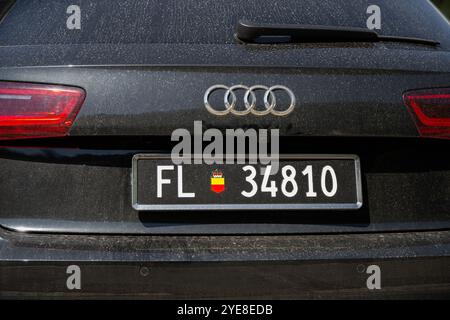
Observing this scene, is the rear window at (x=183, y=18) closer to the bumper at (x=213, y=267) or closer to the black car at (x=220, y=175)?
the black car at (x=220, y=175)

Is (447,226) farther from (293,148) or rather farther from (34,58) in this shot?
(34,58)

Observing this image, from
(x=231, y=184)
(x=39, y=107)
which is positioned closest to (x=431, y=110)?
(x=231, y=184)

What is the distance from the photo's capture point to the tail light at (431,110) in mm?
2643

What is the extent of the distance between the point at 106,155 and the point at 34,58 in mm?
380

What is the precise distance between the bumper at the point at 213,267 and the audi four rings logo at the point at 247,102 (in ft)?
1.26

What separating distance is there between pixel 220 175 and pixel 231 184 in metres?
0.04

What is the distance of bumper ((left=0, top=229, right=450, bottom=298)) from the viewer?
2490 millimetres

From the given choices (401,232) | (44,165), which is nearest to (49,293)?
(44,165)

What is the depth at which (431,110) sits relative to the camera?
104 inches

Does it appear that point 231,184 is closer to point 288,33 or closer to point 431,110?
point 288,33

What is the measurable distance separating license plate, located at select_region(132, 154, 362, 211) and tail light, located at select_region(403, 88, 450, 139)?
27cm

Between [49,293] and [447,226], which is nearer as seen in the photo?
[49,293]

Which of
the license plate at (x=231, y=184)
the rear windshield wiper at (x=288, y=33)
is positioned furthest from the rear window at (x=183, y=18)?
the license plate at (x=231, y=184)

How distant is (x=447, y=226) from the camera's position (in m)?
2.71
